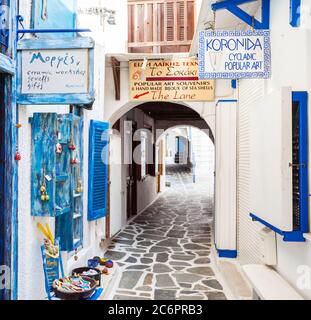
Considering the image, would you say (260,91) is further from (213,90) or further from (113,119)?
(113,119)

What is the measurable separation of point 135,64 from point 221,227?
3966mm

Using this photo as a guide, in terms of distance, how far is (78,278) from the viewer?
404 centimetres

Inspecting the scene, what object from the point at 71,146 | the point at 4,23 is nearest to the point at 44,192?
the point at 71,146

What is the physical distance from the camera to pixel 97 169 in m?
6.02

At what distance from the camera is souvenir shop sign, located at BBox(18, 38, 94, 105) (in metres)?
2.92

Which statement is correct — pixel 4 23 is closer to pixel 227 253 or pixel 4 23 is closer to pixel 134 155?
pixel 227 253

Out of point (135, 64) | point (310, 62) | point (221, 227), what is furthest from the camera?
point (135, 64)

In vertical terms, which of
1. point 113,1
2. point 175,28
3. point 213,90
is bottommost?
point 213,90

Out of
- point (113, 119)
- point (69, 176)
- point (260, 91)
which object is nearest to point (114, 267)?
point (69, 176)

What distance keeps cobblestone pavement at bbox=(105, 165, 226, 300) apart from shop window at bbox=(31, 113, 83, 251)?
1.39m

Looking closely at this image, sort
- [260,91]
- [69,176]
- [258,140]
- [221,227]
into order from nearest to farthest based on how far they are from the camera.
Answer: [258,140]
[69,176]
[260,91]
[221,227]

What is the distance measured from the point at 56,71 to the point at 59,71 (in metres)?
0.03

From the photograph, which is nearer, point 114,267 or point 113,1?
point 114,267

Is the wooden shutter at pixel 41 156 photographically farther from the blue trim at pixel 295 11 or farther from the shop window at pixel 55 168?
the blue trim at pixel 295 11
